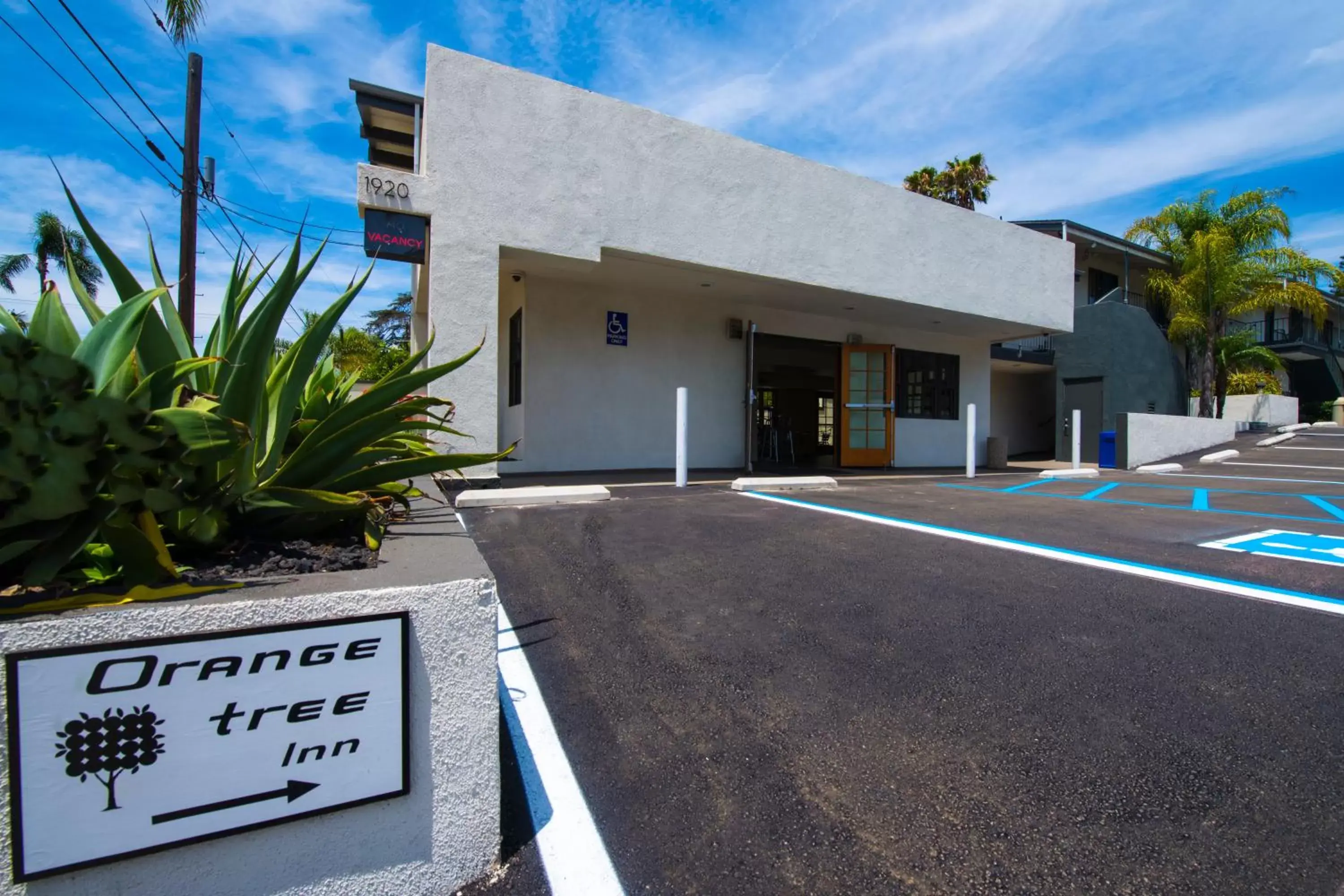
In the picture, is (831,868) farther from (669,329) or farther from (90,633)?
(669,329)

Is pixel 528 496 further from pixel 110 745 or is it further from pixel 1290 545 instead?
pixel 1290 545

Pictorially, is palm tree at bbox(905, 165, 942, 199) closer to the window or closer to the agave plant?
the window

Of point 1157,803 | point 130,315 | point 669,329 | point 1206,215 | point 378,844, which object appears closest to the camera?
point 378,844

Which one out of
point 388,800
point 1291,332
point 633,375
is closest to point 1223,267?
point 1291,332

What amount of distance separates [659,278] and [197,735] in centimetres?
983

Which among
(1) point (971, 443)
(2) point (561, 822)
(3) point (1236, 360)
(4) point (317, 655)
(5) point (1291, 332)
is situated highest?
(5) point (1291, 332)

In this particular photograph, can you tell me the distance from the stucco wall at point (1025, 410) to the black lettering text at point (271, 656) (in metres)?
23.6

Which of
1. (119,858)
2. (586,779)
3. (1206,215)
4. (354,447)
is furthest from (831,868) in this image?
(1206,215)

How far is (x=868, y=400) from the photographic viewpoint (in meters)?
14.2

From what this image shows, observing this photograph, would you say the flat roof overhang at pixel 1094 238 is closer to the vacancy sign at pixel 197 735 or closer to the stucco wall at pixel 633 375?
the stucco wall at pixel 633 375

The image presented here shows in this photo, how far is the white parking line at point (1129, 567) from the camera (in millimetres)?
3633

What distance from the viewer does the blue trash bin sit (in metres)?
16.3

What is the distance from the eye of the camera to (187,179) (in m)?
11.3

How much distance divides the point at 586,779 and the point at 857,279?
1060 cm
